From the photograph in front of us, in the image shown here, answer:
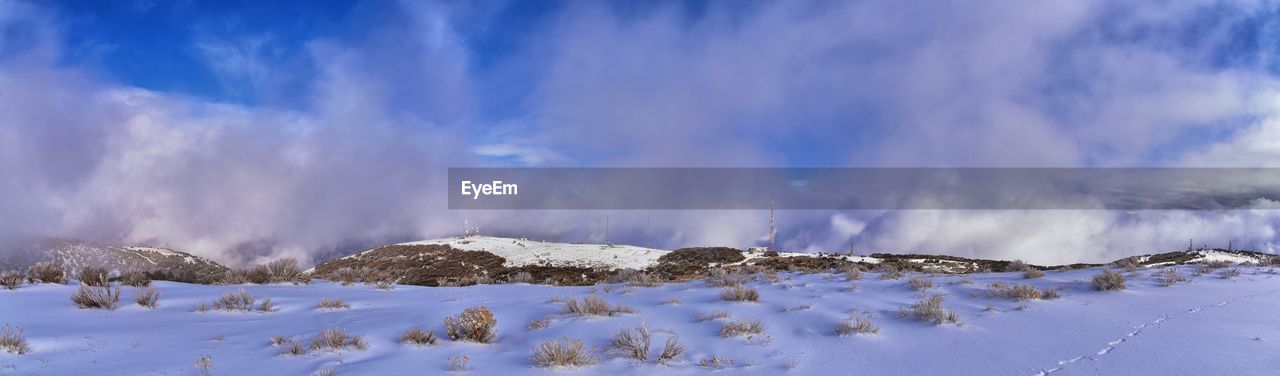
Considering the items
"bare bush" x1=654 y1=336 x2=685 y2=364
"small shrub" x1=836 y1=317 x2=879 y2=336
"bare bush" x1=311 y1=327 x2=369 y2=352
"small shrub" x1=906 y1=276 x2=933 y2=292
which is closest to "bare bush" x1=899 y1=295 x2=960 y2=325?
"small shrub" x1=836 y1=317 x2=879 y2=336

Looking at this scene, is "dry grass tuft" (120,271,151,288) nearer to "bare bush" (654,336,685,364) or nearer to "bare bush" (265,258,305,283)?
"bare bush" (265,258,305,283)

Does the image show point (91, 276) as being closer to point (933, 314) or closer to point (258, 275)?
point (258, 275)

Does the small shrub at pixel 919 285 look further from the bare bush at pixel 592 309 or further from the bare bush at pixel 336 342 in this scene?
the bare bush at pixel 336 342

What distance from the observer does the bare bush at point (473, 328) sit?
6.04 meters

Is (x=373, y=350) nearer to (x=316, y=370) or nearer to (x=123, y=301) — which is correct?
(x=316, y=370)

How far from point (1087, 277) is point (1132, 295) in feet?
8.44

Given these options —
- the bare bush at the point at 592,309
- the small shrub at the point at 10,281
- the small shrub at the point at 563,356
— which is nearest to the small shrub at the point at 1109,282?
the bare bush at the point at 592,309

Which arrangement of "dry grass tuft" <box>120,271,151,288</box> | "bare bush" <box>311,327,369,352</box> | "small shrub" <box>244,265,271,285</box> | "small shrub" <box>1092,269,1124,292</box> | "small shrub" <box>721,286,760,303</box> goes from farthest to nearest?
1. "small shrub" <box>244,265,271,285</box>
2. "dry grass tuft" <box>120,271,151,288</box>
3. "small shrub" <box>1092,269,1124,292</box>
4. "small shrub" <box>721,286,760,303</box>
5. "bare bush" <box>311,327,369,352</box>

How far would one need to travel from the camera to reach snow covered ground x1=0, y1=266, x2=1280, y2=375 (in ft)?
16.3

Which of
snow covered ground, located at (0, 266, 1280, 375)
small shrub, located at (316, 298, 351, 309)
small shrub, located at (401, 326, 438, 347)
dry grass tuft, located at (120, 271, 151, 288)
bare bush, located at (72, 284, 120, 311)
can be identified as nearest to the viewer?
snow covered ground, located at (0, 266, 1280, 375)

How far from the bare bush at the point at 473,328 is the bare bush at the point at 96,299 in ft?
Answer: 17.7

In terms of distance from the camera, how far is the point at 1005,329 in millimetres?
6305

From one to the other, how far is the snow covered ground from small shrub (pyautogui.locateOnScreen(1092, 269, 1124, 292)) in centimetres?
20

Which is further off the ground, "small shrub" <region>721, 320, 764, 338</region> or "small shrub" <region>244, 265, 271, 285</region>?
"small shrub" <region>244, 265, 271, 285</region>
